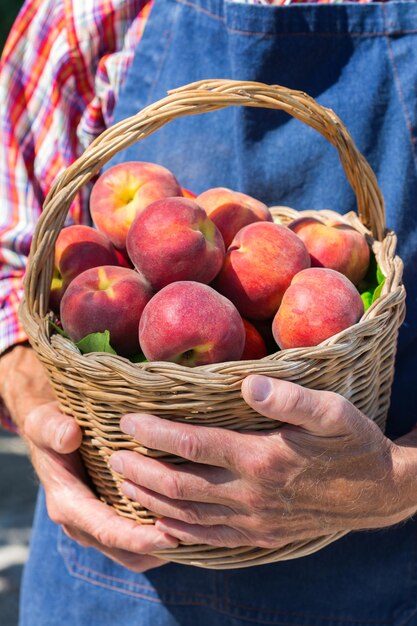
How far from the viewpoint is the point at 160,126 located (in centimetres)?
105

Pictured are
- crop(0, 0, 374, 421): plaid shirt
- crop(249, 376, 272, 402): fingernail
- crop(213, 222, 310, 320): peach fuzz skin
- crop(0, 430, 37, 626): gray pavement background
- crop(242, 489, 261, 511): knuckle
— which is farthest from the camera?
crop(0, 430, 37, 626): gray pavement background

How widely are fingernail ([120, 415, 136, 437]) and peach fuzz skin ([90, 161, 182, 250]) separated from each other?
379 millimetres

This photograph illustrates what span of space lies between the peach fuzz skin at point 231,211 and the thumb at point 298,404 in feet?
1.24

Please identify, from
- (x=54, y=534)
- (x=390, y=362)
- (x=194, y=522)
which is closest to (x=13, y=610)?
(x=54, y=534)

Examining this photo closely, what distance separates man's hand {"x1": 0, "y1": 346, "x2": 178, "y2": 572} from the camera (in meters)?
1.10

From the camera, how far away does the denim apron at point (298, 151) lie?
1.28 metres

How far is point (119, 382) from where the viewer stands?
3.07ft

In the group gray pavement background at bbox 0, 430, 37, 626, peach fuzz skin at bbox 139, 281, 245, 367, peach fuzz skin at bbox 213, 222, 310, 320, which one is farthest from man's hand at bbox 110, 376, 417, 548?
gray pavement background at bbox 0, 430, 37, 626

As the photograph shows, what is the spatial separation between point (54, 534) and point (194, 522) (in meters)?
0.62

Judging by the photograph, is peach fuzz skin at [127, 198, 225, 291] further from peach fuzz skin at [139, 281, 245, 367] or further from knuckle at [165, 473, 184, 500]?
knuckle at [165, 473, 184, 500]

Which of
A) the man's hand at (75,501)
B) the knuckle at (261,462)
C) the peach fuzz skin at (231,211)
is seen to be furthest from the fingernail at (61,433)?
the peach fuzz skin at (231,211)

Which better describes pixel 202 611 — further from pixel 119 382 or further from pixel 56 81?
pixel 56 81

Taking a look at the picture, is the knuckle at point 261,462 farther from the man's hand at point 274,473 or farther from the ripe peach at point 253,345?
the ripe peach at point 253,345

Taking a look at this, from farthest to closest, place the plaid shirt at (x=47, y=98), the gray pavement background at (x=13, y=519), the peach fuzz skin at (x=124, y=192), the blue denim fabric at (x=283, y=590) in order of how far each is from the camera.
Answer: the gray pavement background at (x=13, y=519)
the plaid shirt at (x=47, y=98)
the blue denim fabric at (x=283, y=590)
the peach fuzz skin at (x=124, y=192)
